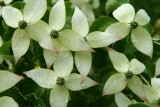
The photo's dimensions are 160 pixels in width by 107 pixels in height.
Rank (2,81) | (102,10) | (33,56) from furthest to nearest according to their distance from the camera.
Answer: (102,10), (33,56), (2,81)

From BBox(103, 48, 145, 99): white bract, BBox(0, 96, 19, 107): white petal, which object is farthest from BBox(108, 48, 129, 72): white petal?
BBox(0, 96, 19, 107): white petal

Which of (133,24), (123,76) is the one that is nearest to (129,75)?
(123,76)

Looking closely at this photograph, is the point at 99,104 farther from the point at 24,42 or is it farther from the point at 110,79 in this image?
the point at 24,42

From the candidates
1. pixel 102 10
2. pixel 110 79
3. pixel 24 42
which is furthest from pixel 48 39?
pixel 102 10

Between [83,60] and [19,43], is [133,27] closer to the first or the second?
[83,60]

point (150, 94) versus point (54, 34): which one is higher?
point (54, 34)

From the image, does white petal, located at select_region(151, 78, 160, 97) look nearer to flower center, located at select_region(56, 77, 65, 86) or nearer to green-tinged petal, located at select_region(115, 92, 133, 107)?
green-tinged petal, located at select_region(115, 92, 133, 107)

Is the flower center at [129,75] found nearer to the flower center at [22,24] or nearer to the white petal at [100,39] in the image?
the white petal at [100,39]
